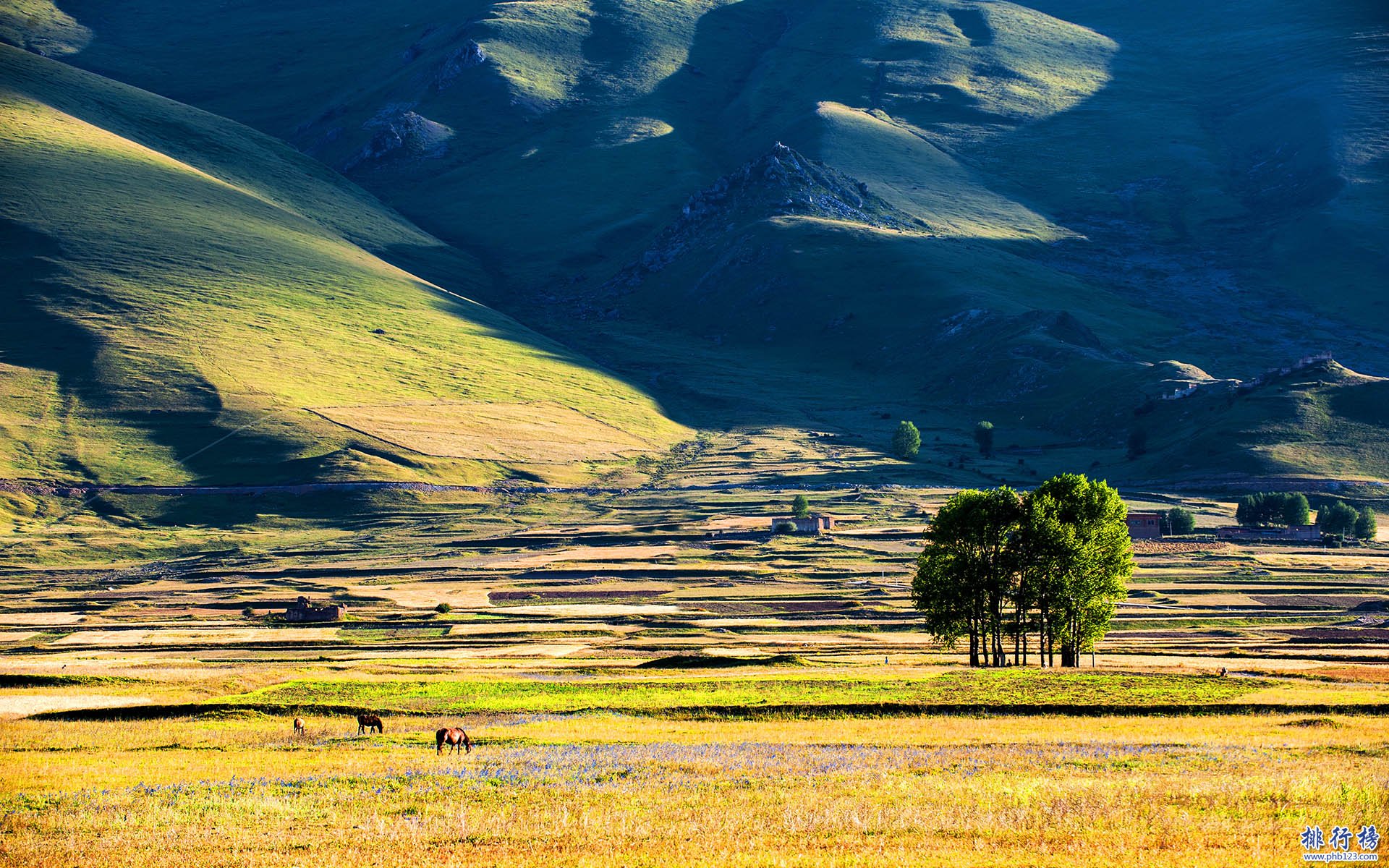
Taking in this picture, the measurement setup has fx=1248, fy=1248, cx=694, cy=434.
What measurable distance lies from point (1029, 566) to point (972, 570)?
12.2 feet

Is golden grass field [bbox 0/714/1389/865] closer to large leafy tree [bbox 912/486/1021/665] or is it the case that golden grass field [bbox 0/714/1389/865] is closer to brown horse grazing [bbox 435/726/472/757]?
brown horse grazing [bbox 435/726/472/757]

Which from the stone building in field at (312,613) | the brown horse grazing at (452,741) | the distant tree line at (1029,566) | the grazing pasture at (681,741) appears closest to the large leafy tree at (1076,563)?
the distant tree line at (1029,566)

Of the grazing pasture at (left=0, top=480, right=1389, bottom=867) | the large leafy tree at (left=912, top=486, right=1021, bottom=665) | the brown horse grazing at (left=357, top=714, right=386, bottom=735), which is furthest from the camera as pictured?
the large leafy tree at (left=912, top=486, right=1021, bottom=665)

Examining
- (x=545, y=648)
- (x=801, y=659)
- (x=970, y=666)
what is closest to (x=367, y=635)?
(x=545, y=648)

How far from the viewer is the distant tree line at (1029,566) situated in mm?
81500

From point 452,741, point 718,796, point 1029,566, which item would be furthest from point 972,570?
point 718,796

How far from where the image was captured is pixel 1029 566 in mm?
82188

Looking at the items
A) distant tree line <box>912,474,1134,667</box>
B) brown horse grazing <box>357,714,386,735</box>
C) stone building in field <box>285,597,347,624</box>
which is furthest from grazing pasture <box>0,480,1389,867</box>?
distant tree line <box>912,474,1134,667</box>

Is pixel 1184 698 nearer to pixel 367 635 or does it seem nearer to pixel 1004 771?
pixel 1004 771

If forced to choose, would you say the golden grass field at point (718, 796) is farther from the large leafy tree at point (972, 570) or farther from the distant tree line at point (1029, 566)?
the large leafy tree at point (972, 570)

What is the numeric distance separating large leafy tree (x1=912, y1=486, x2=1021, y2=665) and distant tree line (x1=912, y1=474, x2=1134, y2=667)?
0.07m

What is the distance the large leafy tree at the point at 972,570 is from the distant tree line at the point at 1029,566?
0.07 meters

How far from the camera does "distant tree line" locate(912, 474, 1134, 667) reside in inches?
3209

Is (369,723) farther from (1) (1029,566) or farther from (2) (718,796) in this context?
(1) (1029,566)
